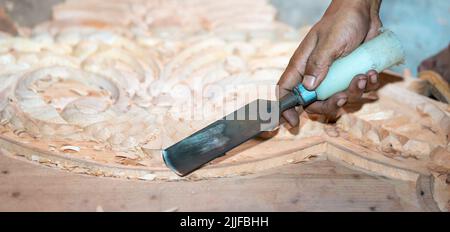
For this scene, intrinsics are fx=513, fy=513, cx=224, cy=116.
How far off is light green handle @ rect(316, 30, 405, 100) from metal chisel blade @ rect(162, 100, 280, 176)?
0.16m

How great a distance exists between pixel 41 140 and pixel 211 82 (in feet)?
1.98

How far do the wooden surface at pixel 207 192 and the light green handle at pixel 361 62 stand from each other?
0.81ft

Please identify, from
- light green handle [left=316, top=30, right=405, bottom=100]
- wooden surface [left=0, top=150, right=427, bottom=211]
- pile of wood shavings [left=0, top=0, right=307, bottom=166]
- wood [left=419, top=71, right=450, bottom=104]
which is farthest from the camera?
wood [left=419, top=71, right=450, bottom=104]

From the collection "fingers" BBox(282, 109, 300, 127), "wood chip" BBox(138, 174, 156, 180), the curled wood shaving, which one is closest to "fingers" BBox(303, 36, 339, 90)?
"fingers" BBox(282, 109, 300, 127)

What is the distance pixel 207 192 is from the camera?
1.38 meters

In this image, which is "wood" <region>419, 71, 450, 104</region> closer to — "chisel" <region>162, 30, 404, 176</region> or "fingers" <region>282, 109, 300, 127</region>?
"chisel" <region>162, 30, 404, 176</region>

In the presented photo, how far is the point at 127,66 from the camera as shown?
1.88 meters

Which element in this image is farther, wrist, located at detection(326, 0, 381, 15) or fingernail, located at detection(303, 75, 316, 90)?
wrist, located at detection(326, 0, 381, 15)

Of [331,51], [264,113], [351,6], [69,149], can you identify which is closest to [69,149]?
[69,149]

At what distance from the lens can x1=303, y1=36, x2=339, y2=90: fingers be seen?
145cm

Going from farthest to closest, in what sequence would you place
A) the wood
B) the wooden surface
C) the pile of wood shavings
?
the wood
the pile of wood shavings
the wooden surface

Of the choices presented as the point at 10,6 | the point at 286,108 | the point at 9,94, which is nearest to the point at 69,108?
the point at 9,94

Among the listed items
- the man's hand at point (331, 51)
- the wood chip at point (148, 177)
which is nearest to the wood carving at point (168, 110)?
the wood chip at point (148, 177)

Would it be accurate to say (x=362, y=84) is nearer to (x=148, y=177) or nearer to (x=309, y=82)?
(x=309, y=82)
